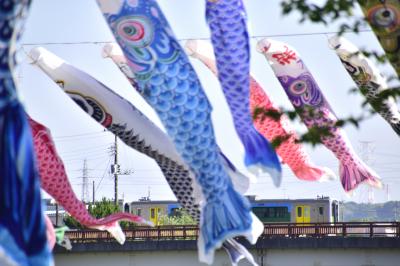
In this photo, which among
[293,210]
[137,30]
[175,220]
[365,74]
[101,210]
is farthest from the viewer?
[175,220]

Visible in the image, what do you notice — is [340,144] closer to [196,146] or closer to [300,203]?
[196,146]

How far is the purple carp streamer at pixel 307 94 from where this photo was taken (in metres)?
25.5

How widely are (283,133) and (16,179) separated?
12.5m

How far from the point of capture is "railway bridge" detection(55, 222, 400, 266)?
122 feet

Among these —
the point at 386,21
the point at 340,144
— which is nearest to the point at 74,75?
the point at 340,144

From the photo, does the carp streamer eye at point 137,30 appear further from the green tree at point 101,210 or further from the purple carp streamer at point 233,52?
the green tree at point 101,210

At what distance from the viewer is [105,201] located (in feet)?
210

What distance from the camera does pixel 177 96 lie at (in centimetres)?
1914

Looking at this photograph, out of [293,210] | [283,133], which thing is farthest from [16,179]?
[293,210]

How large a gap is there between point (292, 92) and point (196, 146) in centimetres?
714

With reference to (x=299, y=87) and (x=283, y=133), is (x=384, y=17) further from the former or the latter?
(x=299, y=87)

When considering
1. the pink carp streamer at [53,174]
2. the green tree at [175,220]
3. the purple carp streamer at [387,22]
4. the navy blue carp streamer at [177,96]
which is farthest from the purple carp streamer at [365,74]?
the green tree at [175,220]

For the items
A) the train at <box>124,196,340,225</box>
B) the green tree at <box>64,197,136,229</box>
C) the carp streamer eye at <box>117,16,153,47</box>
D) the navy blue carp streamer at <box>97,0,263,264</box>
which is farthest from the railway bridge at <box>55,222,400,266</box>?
the train at <box>124,196,340,225</box>

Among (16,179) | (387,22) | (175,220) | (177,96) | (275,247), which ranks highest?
(387,22)
